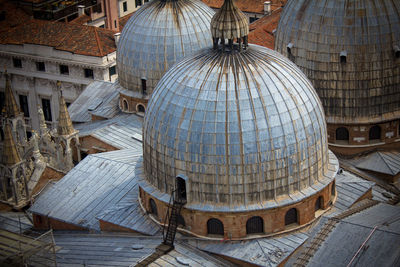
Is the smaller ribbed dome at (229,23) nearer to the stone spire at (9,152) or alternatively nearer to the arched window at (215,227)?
the arched window at (215,227)

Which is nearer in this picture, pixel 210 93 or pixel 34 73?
pixel 210 93

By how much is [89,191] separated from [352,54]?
21201 mm

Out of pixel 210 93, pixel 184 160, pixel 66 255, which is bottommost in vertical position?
pixel 66 255

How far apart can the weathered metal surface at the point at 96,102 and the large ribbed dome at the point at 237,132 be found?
20.8m

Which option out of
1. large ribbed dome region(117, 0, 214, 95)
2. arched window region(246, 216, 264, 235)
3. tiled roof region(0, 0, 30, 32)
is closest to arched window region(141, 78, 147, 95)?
large ribbed dome region(117, 0, 214, 95)

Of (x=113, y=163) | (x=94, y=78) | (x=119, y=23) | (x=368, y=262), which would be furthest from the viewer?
(x=119, y=23)

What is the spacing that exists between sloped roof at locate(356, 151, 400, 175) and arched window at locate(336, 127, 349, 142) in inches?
86.3

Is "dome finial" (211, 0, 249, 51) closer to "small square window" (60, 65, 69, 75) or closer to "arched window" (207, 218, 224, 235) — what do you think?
"arched window" (207, 218, 224, 235)

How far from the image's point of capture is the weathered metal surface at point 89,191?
5712 centimetres

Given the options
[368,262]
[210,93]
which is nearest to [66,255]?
[210,93]

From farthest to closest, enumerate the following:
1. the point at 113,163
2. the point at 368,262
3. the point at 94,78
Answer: the point at 94,78, the point at 113,163, the point at 368,262

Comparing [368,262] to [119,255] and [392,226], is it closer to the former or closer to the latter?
[392,226]

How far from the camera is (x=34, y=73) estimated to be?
85.6 meters

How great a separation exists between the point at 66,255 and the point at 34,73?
37.9 metres
